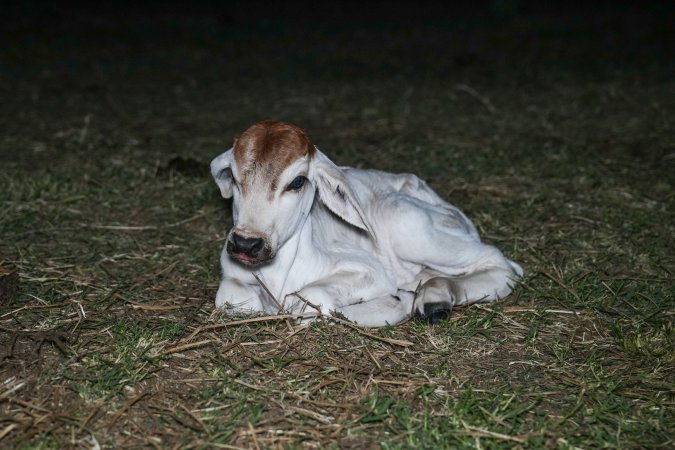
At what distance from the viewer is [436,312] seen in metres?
5.55

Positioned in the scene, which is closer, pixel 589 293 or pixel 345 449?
pixel 345 449

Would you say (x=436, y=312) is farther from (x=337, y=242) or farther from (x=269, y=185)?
(x=269, y=185)

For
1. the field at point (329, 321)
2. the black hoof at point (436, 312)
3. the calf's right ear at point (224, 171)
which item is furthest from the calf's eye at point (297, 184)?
the black hoof at point (436, 312)

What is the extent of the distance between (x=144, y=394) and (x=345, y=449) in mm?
1141

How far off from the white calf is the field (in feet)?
0.77

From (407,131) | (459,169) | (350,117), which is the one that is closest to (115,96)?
(350,117)

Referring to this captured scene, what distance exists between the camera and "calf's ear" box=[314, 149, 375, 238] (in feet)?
18.0

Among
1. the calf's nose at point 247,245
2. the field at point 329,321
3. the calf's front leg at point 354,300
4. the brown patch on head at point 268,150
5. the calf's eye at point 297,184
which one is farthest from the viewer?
the calf's front leg at point 354,300

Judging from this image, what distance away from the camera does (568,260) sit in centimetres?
661

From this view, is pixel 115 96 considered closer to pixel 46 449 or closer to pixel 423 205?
pixel 423 205

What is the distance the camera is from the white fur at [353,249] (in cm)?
525

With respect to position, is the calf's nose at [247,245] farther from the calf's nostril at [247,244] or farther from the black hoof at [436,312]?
the black hoof at [436,312]

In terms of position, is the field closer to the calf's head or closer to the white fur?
the white fur

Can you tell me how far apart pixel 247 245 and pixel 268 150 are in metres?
0.64
